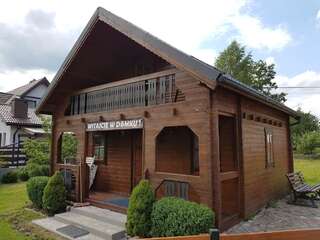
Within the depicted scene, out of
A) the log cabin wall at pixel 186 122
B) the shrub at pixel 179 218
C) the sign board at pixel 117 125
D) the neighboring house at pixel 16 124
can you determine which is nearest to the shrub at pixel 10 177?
the neighboring house at pixel 16 124

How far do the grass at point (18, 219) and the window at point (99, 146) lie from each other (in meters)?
2.76

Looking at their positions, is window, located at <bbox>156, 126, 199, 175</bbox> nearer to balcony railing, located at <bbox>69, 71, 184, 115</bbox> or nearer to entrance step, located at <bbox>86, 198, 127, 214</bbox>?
balcony railing, located at <bbox>69, 71, 184, 115</bbox>

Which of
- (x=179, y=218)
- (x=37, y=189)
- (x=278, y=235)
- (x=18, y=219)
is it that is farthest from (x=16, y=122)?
(x=278, y=235)

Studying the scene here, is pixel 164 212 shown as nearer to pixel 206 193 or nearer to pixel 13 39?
pixel 206 193

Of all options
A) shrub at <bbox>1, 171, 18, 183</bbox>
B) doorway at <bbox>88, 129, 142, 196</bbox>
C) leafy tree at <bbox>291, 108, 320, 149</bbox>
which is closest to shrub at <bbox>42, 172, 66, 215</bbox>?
doorway at <bbox>88, 129, 142, 196</bbox>

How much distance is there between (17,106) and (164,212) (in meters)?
19.8

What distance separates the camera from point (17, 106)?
21234 mm

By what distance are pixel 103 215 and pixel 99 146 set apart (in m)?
3.73

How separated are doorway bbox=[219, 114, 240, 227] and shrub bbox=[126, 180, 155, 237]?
180 centimetres

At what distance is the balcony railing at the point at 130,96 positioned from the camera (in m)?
6.46

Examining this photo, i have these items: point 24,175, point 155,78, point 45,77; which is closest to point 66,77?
point 155,78

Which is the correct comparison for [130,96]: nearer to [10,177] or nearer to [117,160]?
[117,160]

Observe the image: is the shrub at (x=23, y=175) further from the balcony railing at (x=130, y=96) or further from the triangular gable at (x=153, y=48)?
the triangular gable at (x=153, y=48)

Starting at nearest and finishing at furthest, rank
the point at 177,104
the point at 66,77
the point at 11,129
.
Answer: the point at 177,104
the point at 66,77
the point at 11,129
